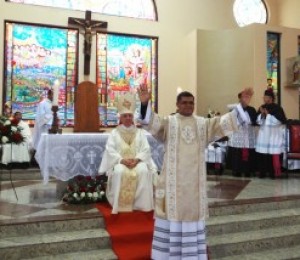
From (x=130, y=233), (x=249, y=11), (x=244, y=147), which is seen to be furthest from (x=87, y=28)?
(x=130, y=233)

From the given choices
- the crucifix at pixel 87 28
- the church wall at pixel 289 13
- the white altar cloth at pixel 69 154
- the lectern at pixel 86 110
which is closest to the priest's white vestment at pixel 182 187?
the white altar cloth at pixel 69 154

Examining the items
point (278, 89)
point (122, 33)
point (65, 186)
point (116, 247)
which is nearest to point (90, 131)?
point (65, 186)

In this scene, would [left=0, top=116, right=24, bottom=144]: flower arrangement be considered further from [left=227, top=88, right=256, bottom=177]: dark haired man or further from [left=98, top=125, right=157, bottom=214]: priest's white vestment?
[left=227, top=88, right=256, bottom=177]: dark haired man

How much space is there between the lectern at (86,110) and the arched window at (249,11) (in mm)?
6609

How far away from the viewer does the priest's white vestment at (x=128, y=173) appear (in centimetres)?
465

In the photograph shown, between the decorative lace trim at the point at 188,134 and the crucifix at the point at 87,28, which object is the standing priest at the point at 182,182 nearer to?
the decorative lace trim at the point at 188,134

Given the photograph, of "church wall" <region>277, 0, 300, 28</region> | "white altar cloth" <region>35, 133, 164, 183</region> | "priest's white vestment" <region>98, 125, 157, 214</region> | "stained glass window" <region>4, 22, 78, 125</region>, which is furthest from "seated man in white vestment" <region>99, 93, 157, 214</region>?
"church wall" <region>277, 0, 300, 28</region>

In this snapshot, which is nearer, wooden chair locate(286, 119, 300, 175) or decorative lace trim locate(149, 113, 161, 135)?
decorative lace trim locate(149, 113, 161, 135)

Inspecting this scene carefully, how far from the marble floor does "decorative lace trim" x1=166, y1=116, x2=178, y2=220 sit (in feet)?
4.66

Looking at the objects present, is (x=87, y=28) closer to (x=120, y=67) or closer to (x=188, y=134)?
(x=120, y=67)

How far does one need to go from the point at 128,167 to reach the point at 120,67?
5759mm

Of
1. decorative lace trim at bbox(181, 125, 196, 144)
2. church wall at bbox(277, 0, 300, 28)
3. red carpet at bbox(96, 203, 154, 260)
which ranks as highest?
church wall at bbox(277, 0, 300, 28)

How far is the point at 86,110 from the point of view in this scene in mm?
6227

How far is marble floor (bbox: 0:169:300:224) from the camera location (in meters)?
4.52
